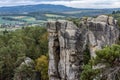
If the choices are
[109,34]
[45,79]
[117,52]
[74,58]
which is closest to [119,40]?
[109,34]

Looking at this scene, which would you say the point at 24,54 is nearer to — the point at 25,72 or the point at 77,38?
the point at 25,72

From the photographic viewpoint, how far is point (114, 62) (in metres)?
39.0

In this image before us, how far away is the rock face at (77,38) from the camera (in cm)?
6162

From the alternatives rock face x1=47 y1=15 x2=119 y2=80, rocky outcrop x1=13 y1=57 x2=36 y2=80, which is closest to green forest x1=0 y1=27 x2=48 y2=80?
rocky outcrop x1=13 y1=57 x2=36 y2=80

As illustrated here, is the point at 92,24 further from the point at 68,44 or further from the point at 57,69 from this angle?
the point at 57,69

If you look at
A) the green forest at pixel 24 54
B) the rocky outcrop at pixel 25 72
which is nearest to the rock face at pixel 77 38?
the green forest at pixel 24 54

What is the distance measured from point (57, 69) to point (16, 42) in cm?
2418

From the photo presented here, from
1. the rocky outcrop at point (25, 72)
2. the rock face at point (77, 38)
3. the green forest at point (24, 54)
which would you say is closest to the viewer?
the rock face at point (77, 38)

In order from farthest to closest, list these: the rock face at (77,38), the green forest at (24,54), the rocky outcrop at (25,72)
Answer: the green forest at (24,54), the rocky outcrop at (25,72), the rock face at (77,38)

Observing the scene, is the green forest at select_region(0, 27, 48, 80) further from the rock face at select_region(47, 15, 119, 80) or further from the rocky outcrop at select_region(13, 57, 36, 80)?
the rock face at select_region(47, 15, 119, 80)

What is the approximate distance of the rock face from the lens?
61625mm

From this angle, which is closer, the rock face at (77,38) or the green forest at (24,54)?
the rock face at (77,38)

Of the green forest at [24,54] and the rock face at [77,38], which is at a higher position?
the rock face at [77,38]

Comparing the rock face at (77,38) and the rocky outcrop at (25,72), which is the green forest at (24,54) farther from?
the rock face at (77,38)
